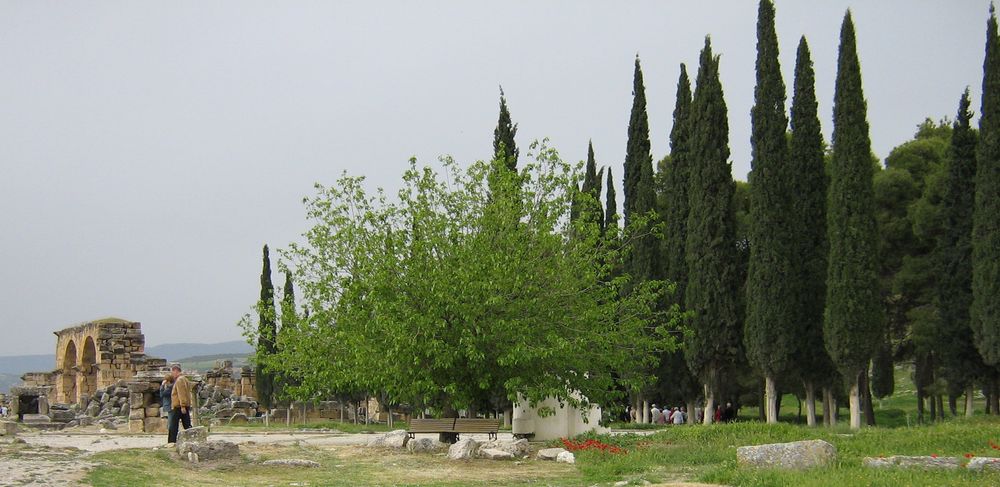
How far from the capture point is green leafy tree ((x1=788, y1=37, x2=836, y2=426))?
26.6 meters

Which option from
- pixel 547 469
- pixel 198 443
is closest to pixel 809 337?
pixel 547 469

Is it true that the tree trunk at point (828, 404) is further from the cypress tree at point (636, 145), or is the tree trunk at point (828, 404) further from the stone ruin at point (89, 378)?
the stone ruin at point (89, 378)

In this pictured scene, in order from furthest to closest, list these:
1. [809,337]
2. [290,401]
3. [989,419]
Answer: [290,401]
[809,337]
[989,419]

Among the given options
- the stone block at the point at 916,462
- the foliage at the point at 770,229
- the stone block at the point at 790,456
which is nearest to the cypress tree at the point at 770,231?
the foliage at the point at 770,229

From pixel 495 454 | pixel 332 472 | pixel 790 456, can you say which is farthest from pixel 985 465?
A: pixel 332 472

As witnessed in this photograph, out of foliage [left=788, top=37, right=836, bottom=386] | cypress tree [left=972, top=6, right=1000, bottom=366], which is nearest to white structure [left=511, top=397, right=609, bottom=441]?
foliage [left=788, top=37, right=836, bottom=386]

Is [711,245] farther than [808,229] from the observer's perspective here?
Yes

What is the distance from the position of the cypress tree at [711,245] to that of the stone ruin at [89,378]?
19.0 metres

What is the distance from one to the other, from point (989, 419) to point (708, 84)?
41.2 feet

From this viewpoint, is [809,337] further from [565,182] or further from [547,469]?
[547,469]

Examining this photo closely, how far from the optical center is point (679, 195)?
107ft

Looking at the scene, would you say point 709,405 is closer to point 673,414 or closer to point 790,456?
point 673,414

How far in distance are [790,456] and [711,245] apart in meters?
16.7

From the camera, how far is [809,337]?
26.6m
